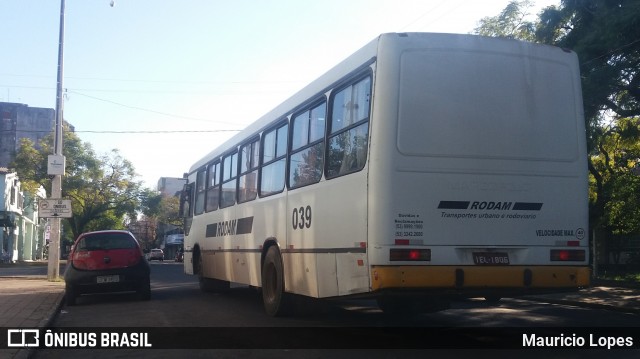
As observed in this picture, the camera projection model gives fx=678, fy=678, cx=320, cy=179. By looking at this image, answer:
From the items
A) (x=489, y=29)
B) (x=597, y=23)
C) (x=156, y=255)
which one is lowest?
(x=156, y=255)

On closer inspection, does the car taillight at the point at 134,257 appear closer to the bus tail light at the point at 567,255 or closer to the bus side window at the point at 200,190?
the bus side window at the point at 200,190

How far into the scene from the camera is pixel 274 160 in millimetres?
11266

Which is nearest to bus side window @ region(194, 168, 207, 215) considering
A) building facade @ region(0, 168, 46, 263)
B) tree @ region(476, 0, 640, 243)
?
tree @ region(476, 0, 640, 243)

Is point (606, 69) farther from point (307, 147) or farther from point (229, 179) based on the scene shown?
point (307, 147)

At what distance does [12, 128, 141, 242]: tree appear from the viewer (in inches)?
1996

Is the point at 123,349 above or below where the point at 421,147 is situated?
below

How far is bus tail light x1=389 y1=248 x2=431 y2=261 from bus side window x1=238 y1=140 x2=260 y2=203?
205 inches

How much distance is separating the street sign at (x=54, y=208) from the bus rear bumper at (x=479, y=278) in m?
17.7

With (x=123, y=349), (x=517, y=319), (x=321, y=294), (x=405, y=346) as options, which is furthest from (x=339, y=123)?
(x=517, y=319)

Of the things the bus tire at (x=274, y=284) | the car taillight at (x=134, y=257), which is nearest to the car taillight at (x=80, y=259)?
A: the car taillight at (x=134, y=257)

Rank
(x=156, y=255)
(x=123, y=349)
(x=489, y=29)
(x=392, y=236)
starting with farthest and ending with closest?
(x=156, y=255)
(x=489, y=29)
(x=123, y=349)
(x=392, y=236)

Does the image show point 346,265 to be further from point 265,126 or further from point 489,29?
point 489,29

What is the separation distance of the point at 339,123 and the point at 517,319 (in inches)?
202

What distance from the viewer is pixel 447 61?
7.80 metres
